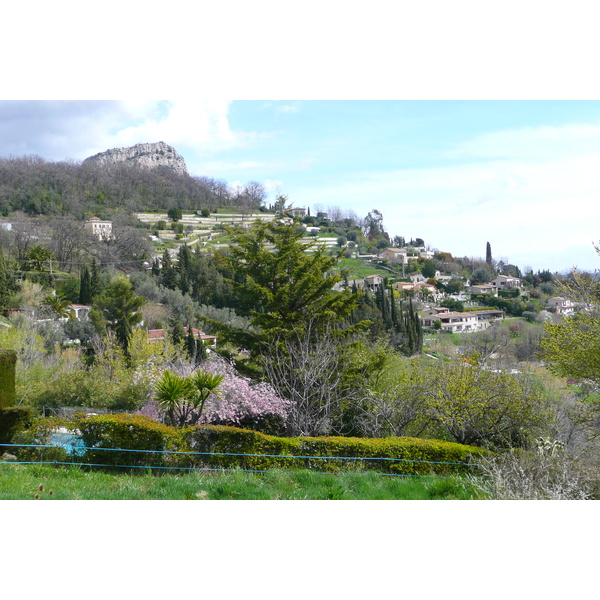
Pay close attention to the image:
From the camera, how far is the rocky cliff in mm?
71463

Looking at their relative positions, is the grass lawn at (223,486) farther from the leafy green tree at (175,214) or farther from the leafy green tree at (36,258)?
the leafy green tree at (175,214)

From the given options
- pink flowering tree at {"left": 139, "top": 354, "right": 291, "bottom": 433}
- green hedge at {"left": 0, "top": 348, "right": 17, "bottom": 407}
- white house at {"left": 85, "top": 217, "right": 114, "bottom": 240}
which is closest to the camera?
green hedge at {"left": 0, "top": 348, "right": 17, "bottom": 407}

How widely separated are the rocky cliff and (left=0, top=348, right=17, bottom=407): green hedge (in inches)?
2687

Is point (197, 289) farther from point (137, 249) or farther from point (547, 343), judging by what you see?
point (547, 343)

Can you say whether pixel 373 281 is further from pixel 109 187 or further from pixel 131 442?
pixel 131 442

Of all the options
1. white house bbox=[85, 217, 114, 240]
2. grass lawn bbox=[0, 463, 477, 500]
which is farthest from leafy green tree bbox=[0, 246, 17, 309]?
grass lawn bbox=[0, 463, 477, 500]

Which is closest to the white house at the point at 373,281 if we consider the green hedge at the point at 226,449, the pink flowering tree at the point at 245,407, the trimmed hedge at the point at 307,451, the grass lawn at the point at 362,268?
the grass lawn at the point at 362,268

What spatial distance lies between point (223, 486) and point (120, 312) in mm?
21296

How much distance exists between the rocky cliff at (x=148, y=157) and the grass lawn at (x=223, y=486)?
Result: 70.3m

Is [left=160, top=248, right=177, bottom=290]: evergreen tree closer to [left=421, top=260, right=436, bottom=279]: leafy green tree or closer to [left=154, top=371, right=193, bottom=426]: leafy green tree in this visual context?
[left=421, top=260, right=436, bottom=279]: leafy green tree

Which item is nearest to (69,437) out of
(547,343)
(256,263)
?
(256,263)

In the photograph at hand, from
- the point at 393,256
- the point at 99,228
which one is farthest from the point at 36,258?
the point at 393,256
